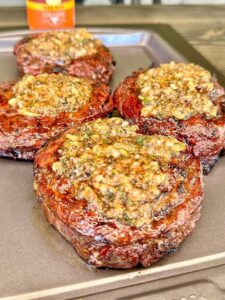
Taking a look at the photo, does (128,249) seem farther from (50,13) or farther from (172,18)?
(172,18)

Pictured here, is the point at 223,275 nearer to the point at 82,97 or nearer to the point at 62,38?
the point at 82,97

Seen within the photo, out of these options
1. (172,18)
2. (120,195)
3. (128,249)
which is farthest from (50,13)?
(128,249)

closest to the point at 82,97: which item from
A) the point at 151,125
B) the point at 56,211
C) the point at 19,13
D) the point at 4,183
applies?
the point at 151,125

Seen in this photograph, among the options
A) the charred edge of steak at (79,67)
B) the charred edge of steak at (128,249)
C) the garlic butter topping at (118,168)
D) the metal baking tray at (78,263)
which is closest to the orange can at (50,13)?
the charred edge of steak at (79,67)

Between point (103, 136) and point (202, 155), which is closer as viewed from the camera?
point (103, 136)

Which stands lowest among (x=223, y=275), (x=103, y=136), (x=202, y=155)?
(x=223, y=275)

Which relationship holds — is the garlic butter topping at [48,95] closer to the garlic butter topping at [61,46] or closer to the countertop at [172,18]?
the garlic butter topping at [61,46]
